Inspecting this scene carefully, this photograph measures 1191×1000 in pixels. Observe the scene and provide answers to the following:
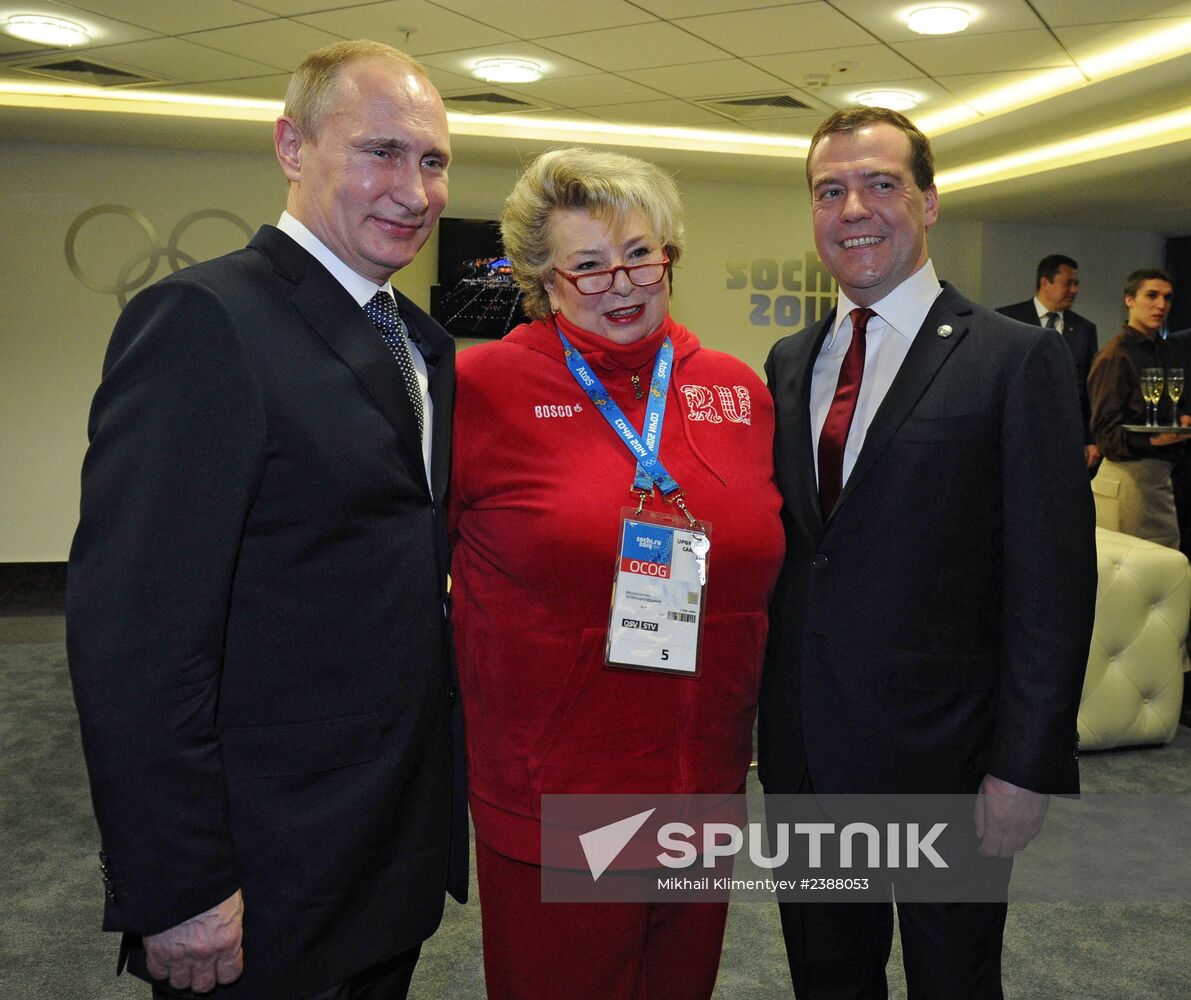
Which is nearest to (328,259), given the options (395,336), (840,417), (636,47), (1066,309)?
(395,336)

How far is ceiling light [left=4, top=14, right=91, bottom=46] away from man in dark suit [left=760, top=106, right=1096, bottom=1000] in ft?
15.6

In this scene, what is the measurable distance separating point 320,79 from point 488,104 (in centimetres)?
568

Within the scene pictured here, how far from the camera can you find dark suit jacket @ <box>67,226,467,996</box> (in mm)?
1212

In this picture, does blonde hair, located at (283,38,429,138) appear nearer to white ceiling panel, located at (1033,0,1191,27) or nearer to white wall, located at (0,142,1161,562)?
white ceiling panel, located at (1033,0,1191,27)

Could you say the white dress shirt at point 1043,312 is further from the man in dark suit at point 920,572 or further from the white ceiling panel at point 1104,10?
the man in dark suit at point 920,572

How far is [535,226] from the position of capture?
74.0 inches

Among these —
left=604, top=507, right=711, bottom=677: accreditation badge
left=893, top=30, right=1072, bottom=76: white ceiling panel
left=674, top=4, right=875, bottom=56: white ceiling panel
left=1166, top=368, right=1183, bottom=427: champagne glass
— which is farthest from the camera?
left=893, top=30, right=1072, bottom=76: white ceiling panel

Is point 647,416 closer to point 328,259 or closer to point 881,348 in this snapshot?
point 881,348

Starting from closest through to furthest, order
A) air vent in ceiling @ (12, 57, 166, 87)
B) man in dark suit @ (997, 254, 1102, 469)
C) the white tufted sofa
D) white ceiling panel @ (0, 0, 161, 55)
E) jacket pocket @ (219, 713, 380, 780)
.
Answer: jacket pocket @ (219, 713, 380, 780)
the white tufted sofa
white ceiling panel @ (0, 0, 161, 55)
air vent in ceiling @ (12, 57, 166, 87)
man in dark suit @ (997, 254, 1102, 469)

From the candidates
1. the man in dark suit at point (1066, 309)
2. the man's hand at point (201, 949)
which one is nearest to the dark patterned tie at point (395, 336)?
the man's hand at point (201, 949)

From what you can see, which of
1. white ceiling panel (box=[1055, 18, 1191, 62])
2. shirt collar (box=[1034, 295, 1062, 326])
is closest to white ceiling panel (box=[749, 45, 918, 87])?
white ceiling panel (box=[1055, 18, 1191, 62])

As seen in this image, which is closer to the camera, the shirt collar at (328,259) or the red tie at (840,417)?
the shirt collar at (328,259)

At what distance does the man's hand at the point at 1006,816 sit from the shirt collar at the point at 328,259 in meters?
1.26

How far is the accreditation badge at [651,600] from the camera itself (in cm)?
168
